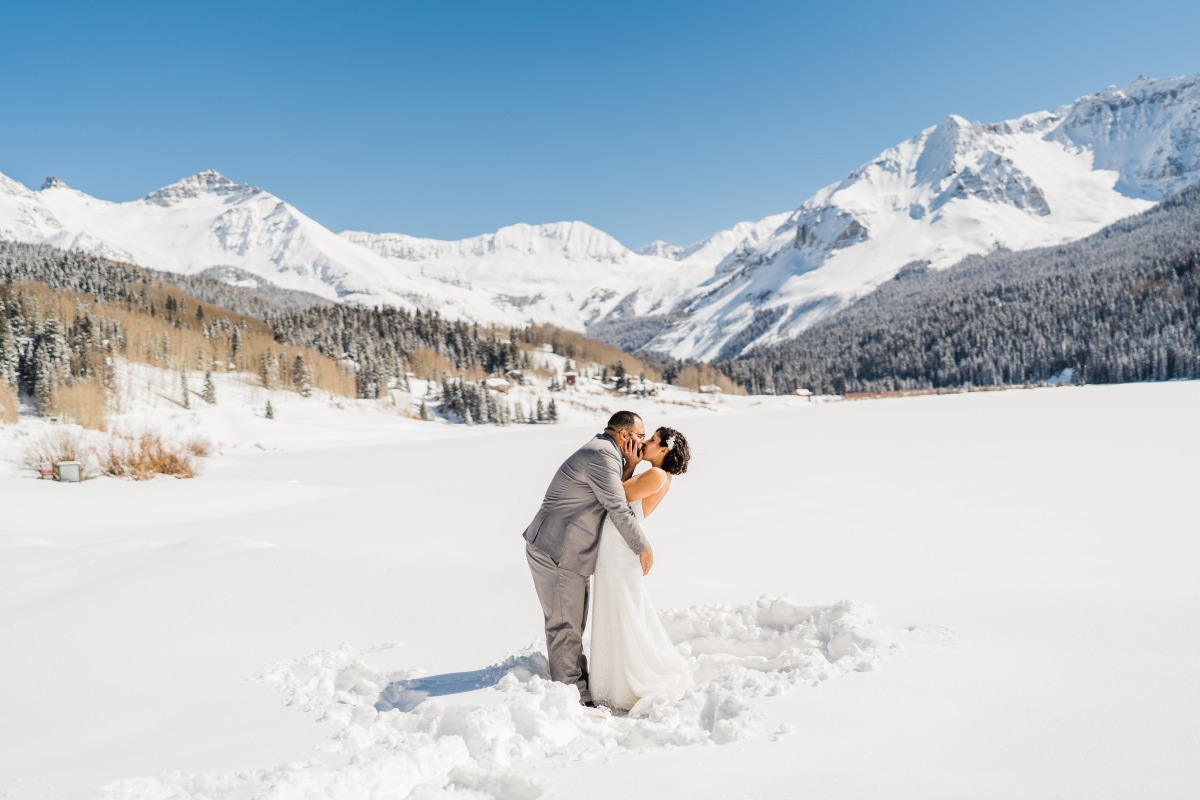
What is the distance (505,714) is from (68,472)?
2302cm

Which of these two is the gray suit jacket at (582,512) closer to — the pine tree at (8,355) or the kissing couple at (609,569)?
the kissing couple at (609,569)

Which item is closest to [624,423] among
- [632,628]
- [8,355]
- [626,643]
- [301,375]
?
[632,628]

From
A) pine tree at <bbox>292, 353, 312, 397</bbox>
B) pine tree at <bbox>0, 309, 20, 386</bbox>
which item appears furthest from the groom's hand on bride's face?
pine tree at <bbox>292, 353, 312, 397</bbox>

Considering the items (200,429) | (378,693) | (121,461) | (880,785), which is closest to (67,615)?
(378,693)

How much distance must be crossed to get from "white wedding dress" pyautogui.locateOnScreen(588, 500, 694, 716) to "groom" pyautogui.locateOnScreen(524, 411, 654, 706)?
0.11m

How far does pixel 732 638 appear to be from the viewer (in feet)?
18.2

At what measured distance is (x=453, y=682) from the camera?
4859 mm

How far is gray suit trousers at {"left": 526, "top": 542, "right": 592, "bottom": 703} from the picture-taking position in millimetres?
4645

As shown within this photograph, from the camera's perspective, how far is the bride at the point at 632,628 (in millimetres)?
4461

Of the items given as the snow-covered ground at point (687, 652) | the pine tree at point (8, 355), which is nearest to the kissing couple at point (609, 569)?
the snow-covered ground at point (687, 652)

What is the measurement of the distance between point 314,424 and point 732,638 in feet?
184

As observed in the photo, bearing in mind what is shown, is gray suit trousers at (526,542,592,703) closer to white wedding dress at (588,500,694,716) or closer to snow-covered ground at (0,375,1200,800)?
white wedding dress at (588,500,694,716)

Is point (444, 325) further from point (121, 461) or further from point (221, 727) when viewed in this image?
point (221, 727)

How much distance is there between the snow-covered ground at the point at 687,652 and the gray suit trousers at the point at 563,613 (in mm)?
292
